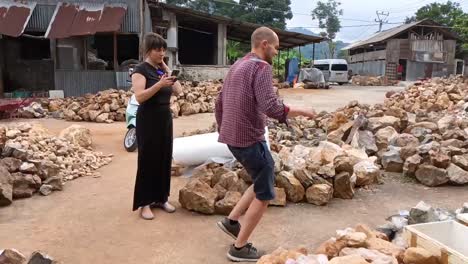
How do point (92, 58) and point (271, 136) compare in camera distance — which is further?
point (92, 58)

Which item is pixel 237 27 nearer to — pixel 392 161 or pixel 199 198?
pixel 392 161

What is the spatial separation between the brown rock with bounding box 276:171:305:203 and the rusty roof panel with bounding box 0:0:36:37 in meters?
12.0

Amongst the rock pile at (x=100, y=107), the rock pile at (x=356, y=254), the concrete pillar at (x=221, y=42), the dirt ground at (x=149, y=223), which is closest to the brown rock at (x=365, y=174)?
the dirt ground at (x=149, y=223)

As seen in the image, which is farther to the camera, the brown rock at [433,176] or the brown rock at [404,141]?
the brown rock at [404,141]

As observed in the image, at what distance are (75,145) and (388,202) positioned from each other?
443 cm

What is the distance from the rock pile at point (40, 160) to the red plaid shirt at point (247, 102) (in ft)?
8.53

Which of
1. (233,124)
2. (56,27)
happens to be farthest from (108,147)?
(56,27)

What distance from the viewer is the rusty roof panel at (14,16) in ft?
45.9

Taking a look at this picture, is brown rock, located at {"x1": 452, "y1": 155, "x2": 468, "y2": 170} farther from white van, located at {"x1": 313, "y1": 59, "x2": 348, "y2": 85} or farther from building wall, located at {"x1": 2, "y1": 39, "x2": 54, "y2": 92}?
white van, located at {"x1": 313, "y1": 59, "x2": 348, "y2": 85}

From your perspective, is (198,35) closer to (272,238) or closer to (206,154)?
(206,154)

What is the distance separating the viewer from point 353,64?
4628 cm

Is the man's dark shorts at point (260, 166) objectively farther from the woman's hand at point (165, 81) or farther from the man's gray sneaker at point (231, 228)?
the woman's hand at point (165, 81)

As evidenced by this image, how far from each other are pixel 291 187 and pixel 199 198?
970 millimetres

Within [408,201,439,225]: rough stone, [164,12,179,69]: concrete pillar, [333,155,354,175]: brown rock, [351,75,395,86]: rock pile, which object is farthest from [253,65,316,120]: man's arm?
[351,75,395,86]: rock pile
